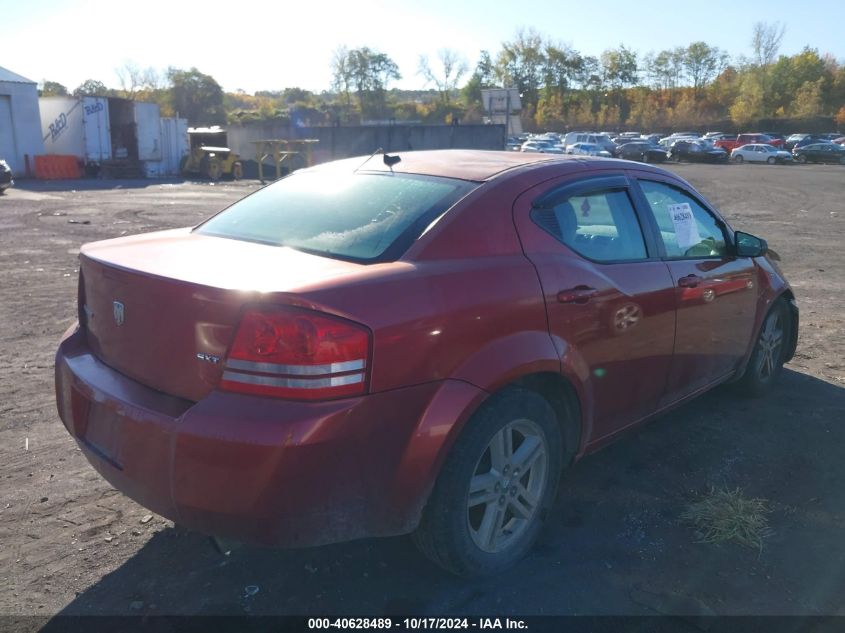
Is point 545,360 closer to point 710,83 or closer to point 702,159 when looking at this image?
point 702,159

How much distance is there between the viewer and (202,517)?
2.46m

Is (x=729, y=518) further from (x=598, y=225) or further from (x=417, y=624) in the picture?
(x=417, y=624)

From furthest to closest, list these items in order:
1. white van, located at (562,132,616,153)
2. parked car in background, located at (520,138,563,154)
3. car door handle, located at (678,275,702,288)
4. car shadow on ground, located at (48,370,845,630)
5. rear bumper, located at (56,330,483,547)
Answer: white van, located at (562,132,616,153) < parked car in background, located at (520,138,563,154) < car door handle, located at (678,275,702,288) < car shadow on ground, located at (48,370,845,630) < rear bumper, located at (56,330,483,547)

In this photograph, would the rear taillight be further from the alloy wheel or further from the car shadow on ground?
the car shadow on ground

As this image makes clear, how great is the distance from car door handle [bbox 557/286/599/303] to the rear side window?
0.21 metres


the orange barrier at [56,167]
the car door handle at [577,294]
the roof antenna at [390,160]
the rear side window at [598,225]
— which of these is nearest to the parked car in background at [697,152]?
the orange barrier at [56,167]

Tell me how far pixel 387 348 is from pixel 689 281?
7.36 feet

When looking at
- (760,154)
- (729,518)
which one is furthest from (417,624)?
(760,154)

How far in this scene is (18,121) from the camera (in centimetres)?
3136

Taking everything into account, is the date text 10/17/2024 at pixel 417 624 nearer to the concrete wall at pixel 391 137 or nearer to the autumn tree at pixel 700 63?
the concrete wall at pixel 391 137

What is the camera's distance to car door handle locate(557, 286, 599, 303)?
3.16 meters

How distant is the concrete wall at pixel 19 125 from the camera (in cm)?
3102

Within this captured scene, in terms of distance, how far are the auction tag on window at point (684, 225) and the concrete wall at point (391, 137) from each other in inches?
1102

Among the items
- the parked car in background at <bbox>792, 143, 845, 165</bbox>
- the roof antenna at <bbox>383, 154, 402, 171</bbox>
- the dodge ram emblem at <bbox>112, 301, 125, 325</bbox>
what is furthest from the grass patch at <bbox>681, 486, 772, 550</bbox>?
the parked car in background at <bbox>792, 143, 845, 165</bbox>
